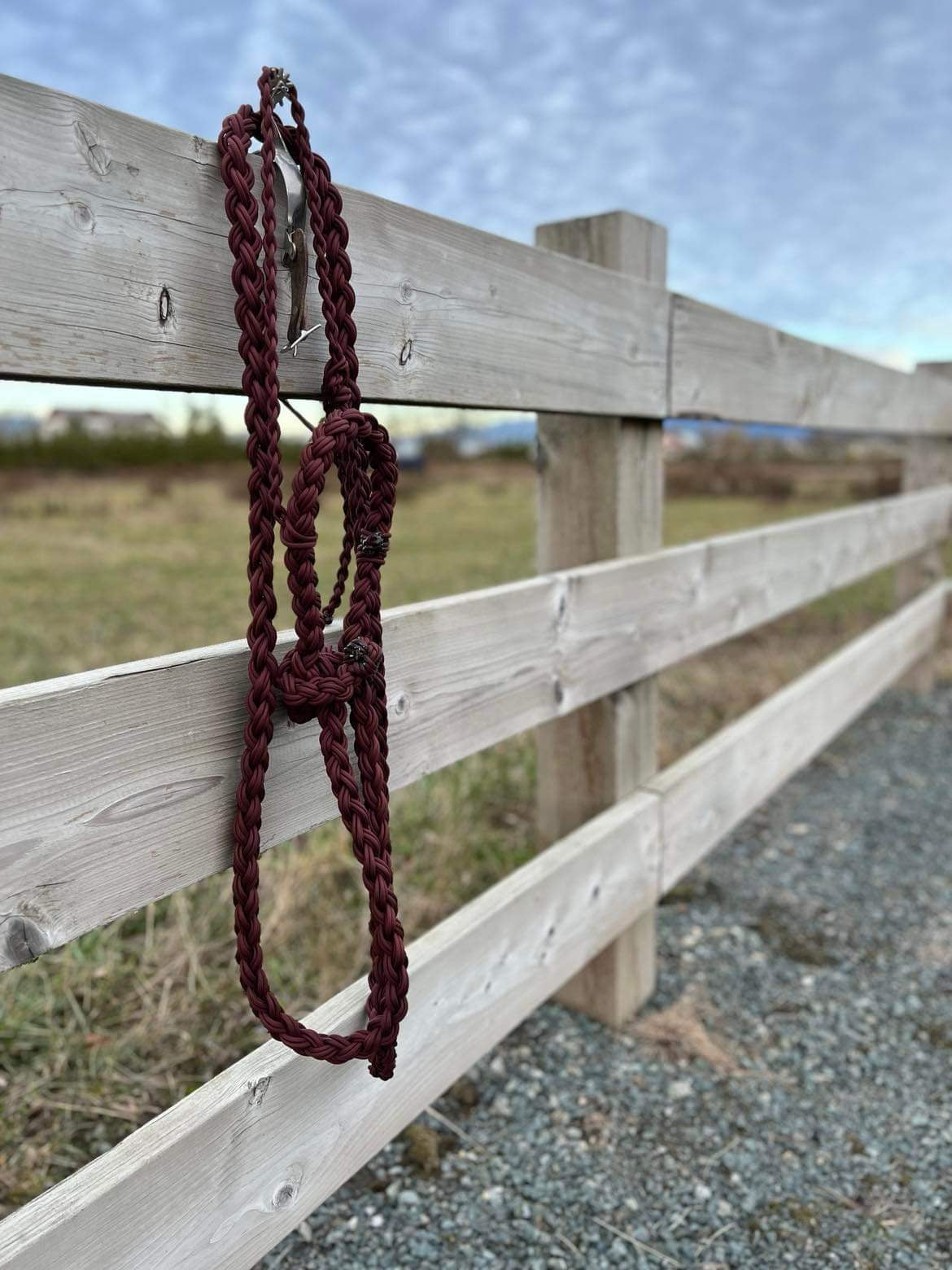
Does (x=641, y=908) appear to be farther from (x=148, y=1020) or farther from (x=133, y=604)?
(x=133, y=604)

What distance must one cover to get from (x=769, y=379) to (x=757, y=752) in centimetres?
104

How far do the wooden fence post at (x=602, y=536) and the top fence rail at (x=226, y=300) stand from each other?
9 centimetres

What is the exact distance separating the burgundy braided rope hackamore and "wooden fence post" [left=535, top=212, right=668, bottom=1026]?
96 centimetres

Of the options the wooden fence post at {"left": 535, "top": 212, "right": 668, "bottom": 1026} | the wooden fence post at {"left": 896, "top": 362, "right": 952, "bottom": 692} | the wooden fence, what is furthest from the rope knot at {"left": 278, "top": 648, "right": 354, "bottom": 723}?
the wooden fence post at {"left": 896, "top": 362, "right": 952, "bottom": 692}

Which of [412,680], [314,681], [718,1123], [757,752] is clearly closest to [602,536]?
[412,680]

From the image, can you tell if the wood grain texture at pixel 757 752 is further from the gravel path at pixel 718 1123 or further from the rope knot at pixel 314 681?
the rope knot at pixel 314 681

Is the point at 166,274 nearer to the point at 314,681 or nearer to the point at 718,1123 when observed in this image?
the point at 314,681

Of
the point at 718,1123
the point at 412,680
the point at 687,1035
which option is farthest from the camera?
the point at 687,1035

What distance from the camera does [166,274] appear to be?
108 centimetres

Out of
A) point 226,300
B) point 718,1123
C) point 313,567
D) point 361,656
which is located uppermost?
point 226,300

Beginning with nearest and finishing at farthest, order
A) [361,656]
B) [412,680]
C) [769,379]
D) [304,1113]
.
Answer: [361,656] < [304,1113] < [412,680] < [769,379]

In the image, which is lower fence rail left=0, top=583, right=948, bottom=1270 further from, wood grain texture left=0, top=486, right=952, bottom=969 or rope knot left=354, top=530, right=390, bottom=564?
rope knot left=354, top=530, right=390, bottom=564

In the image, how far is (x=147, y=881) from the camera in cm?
114

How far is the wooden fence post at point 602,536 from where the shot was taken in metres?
2.07
